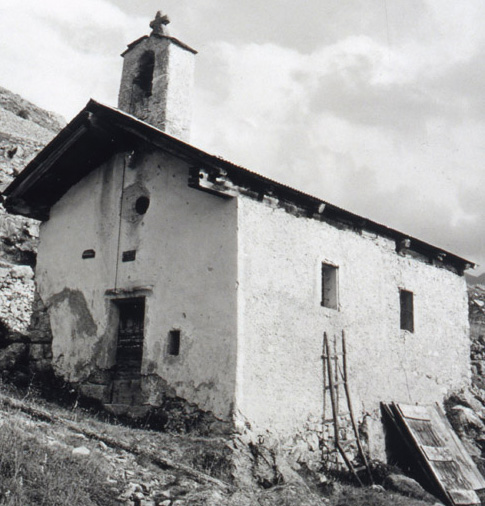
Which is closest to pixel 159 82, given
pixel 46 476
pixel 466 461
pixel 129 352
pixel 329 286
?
pixel 329 286

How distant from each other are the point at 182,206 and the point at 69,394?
3819mm

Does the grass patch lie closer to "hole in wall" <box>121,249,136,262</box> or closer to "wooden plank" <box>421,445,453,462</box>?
"hole in wall" <box>121,249,136,262</box>

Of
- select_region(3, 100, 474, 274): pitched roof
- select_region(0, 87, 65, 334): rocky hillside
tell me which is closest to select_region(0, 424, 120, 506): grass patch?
select_region(3, 100, 474, 274): pitched roof

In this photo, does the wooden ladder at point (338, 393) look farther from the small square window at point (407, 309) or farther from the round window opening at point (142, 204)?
the round window opening at point (142, 204)

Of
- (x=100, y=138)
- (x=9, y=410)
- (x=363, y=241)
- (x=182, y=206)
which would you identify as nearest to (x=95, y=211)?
(x=100, y=138)

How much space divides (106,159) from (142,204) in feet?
4.80

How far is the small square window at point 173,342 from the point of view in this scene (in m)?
9.45

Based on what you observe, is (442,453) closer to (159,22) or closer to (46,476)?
(46,476)

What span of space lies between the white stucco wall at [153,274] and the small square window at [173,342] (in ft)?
0.27

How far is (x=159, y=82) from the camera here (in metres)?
12.7

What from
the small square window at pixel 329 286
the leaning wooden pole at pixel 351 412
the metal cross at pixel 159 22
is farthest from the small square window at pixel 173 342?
the metal cross at pixel 159 22

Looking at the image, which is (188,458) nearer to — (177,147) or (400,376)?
(177,147)

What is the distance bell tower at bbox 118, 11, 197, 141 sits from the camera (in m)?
12.7

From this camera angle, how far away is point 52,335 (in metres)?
11.1
